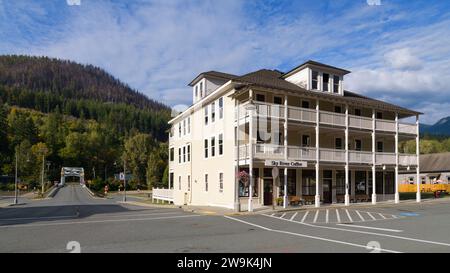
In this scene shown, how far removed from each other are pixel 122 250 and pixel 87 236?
12.5ft

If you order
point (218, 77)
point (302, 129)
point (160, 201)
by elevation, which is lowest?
point (160, 201)

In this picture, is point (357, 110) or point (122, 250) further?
point (357, 110)

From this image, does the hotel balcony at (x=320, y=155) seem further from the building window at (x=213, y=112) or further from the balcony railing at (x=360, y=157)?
the building window at (x=213, y=112)

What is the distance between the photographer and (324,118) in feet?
98.6

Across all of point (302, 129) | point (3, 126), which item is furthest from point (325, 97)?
point (3, 126)

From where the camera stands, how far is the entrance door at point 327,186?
32094 mm

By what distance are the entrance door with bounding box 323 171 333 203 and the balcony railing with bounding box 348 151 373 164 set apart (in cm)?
226

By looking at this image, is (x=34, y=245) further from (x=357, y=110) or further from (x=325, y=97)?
(x=357, y=110)

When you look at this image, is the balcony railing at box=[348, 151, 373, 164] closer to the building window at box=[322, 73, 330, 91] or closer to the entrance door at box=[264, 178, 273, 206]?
the building window at box=[322, 73, 330, 91]

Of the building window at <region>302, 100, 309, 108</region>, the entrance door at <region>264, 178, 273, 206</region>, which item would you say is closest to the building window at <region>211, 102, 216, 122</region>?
the entrance door at <region>264, 178, 273, 206</region>

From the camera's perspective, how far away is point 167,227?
17.3 meters

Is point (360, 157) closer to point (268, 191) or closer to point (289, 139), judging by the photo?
point (289, 139)

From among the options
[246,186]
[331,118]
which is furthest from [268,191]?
[331,118]

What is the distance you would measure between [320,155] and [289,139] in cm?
265
